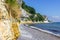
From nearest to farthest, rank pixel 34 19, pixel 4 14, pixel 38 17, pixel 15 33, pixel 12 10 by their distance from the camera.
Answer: pixel 4 14
pixel 15 33
pixel 12 10
pixel 34 19
pixel 38 17

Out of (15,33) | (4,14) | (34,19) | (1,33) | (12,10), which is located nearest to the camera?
(1,33)

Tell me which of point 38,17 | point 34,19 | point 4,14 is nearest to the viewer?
point 4,14

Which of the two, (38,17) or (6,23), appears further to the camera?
(38,17)

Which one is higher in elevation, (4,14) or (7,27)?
(4,14)

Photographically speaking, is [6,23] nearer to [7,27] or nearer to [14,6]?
[7,27]

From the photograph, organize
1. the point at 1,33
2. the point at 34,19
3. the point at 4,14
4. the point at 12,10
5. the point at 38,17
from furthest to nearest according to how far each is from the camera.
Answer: the point at 38,17 → the point at 34,19 → the point at 12,10 → the point at 4,14 → the point at 1,33

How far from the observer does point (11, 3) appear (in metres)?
9.77

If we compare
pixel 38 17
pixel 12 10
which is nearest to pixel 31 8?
pixel 38 17

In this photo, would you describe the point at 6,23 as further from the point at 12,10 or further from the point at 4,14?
the point at 12,10

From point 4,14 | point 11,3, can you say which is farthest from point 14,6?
point 4,14

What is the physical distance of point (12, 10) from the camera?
33.3ft

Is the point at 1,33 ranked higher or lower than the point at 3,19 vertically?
lower

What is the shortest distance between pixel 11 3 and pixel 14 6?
0.24 meters

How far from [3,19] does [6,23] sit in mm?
283
